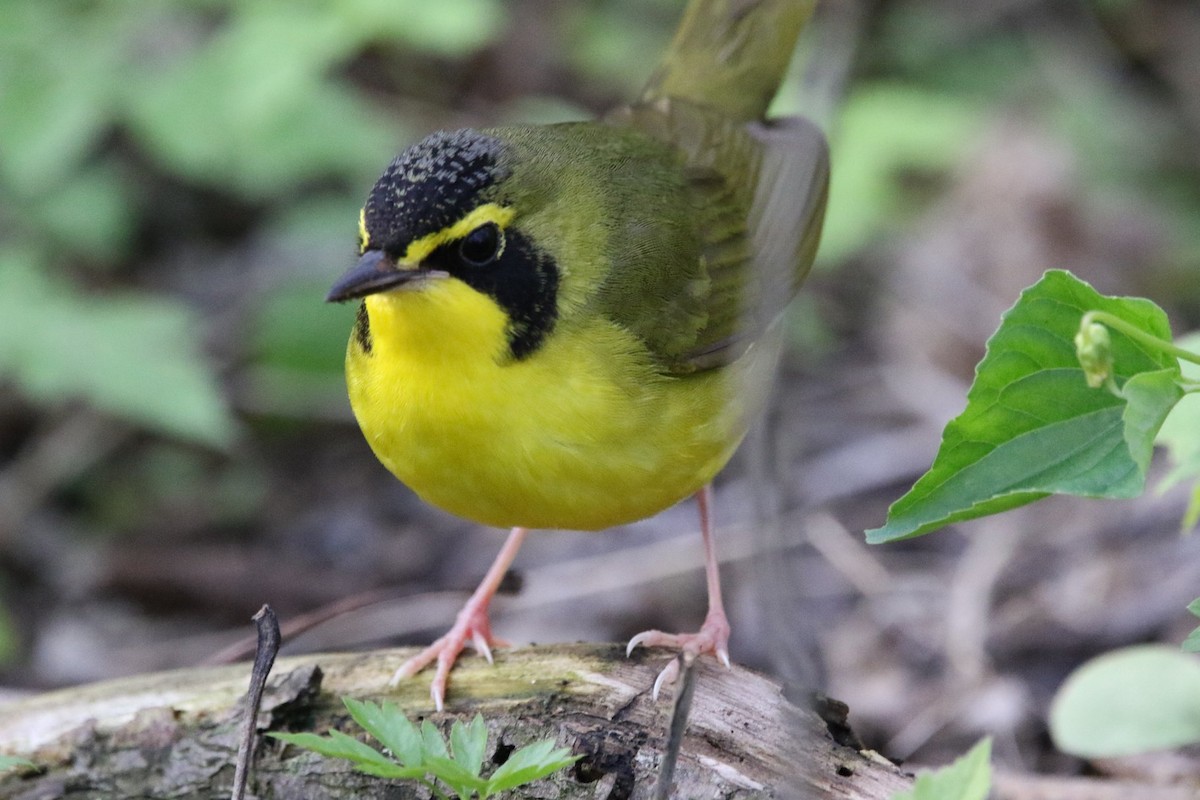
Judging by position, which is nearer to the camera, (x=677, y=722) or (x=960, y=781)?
(x=960, y=781)

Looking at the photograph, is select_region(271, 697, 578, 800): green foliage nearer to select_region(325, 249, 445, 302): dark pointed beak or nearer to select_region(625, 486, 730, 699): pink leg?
select_region(625, 486, 730, 699): pink leg

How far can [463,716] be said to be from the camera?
121 inches

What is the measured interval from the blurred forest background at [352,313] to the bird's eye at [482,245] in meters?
0.90

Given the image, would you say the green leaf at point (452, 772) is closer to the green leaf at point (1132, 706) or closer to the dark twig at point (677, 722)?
the dark twig at point (677, 722)

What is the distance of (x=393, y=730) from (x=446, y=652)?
40.1 inches

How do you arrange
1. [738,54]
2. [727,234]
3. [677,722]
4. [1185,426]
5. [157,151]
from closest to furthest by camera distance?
[677,722] → [1185,426] → [727,234] → [738,54] → [157,151]

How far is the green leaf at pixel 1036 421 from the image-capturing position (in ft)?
7.52

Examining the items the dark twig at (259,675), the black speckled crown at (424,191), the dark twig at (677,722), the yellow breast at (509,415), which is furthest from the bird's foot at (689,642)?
the black speckled crown at (424,191)

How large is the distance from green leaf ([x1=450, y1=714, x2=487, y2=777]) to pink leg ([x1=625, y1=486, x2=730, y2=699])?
2.12 feet

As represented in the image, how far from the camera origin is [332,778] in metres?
2.92

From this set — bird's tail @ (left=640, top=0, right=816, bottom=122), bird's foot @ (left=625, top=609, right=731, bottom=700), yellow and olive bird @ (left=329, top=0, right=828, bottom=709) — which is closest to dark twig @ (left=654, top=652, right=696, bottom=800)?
bird's foot @ (left=625, top=609, right=731, bottom=700)

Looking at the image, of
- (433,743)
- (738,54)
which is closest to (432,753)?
(433,743)

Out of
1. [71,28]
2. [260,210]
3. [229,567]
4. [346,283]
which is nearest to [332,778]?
[346,283]

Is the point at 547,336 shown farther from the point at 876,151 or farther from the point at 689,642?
the point at 876,151
